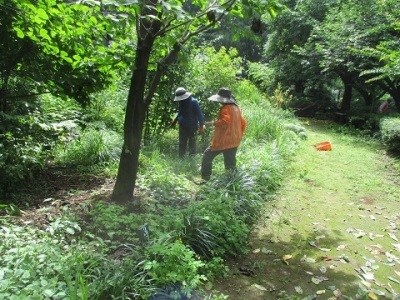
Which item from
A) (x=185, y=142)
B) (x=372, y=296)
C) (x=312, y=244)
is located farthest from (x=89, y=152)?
(x=372, y=296)

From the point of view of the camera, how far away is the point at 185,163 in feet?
21.8

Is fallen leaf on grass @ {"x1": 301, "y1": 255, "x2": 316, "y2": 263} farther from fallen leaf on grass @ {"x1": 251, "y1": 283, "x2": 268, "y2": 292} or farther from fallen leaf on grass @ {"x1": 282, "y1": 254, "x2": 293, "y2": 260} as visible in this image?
fallen leaf on grass @ {"x1": 251, "y1": 283, "x2": 268, "y2": 292}

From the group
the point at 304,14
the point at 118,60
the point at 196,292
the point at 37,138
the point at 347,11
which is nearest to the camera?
the point at 196,292

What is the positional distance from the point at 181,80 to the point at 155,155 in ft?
8.04

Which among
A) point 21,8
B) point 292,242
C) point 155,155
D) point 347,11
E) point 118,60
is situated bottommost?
point 292,242

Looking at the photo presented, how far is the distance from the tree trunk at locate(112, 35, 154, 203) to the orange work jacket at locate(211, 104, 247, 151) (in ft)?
5.08

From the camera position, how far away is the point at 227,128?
5574mm

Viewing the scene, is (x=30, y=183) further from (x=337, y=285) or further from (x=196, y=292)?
(x=337, y=285)

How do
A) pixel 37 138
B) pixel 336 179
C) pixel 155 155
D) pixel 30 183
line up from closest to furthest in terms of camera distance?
pixel 30 183, pixel 37 138, pixel 155 155, pixel 336 179

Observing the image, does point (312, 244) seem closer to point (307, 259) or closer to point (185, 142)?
point (307, 259)

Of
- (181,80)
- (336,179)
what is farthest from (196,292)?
(181,80)

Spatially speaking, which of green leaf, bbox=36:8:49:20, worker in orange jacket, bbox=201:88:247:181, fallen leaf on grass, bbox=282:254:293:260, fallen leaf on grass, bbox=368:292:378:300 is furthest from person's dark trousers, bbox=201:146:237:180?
green leaf, bbox=36:8:49:20

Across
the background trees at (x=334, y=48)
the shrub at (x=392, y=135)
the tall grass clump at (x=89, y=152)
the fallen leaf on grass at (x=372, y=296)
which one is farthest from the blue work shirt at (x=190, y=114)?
the background trees at (x=334, y=48)

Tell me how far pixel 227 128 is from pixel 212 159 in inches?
27.0
